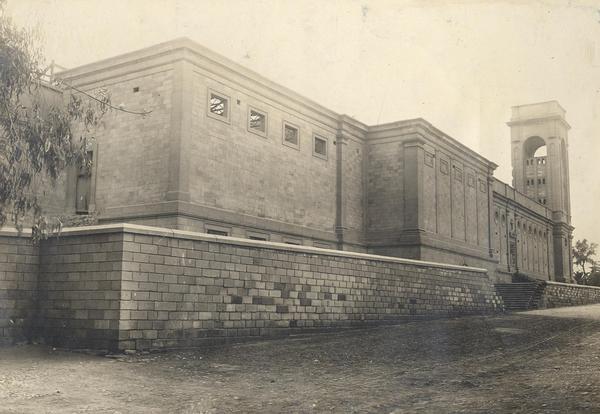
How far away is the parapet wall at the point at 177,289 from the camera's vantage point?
43.5ft

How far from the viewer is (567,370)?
1008cm

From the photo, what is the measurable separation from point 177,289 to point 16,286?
3572 mm

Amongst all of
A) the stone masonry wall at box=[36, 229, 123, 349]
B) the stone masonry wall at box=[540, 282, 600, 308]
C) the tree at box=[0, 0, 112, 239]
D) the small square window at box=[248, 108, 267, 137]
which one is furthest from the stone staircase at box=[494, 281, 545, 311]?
the tree at box=[0, 0, 112, 239]

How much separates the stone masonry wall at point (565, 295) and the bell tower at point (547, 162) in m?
24.5

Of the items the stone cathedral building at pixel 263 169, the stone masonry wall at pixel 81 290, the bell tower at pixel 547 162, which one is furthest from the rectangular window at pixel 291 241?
the bell tower at pixel 547 162

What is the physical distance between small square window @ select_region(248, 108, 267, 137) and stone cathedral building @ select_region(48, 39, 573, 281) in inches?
1.7

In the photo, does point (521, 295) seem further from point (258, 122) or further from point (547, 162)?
point (547, 162)

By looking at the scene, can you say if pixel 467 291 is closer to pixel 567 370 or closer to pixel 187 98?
pixel 187 98

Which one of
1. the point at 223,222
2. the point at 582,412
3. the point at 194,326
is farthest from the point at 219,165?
the point at 582,412

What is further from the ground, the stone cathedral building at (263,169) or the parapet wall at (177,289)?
the stone cathedral building at (263,169)

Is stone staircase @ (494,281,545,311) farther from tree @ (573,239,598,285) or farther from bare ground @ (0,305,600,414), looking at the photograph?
tree @ (573,239,598,285)

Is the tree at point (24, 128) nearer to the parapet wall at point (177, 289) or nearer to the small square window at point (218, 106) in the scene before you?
the parapet wall at point (177, 289)

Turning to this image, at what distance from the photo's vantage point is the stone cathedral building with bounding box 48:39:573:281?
21656mm

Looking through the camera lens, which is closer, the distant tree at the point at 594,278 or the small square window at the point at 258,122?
the small square window at the point at 258,122
